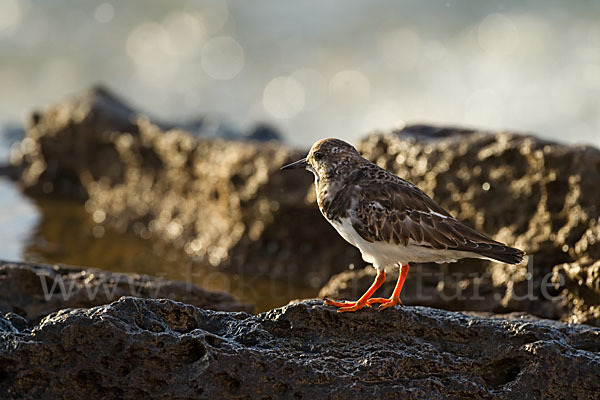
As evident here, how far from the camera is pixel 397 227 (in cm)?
419

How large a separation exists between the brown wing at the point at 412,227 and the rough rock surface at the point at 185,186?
3105 mm

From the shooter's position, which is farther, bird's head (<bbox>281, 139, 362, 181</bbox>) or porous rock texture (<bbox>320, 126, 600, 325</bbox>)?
porous rock texture (<bbox>320, 126, 600, 325</bbox>)

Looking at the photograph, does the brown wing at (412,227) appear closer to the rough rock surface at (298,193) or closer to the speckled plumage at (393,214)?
the speckled plumage at (393,214)

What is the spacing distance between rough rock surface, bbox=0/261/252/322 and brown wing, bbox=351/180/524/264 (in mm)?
1391

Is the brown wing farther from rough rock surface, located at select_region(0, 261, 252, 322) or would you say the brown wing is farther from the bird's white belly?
rough rock surface, located at select_region(0, 261, 252, 322)

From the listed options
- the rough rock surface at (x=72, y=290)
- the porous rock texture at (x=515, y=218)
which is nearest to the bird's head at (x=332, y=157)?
the rough rock surface at (x=72, y=290)

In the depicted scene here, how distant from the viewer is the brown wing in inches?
164

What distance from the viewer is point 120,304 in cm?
359

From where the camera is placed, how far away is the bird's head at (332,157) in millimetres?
4492

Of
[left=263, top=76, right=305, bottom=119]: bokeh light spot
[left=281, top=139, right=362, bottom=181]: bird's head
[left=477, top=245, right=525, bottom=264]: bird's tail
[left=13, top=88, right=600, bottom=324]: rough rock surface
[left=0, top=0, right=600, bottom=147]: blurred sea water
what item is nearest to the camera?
[left=477, top=245, right=525, bottom=264]: bird's tail

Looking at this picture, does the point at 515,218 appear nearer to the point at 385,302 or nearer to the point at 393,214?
the point at 393,214

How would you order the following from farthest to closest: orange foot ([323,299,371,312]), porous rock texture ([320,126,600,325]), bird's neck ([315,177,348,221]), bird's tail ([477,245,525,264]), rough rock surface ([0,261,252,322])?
porous rock texture ([320,126,600,325]), rough rock surface ([0,261,252,322]), bird's neck ([315,177,348,221]), bird's tail ([477,245,525,264]), orange foot ([323,299,371,312])

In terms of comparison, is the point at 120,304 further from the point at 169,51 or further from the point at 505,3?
the point at 169,51

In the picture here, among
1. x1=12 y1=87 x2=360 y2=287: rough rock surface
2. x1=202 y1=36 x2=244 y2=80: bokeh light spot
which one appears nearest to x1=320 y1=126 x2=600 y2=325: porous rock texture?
x1=12 y1=87 x2=360 y2=287: rough rock surface
